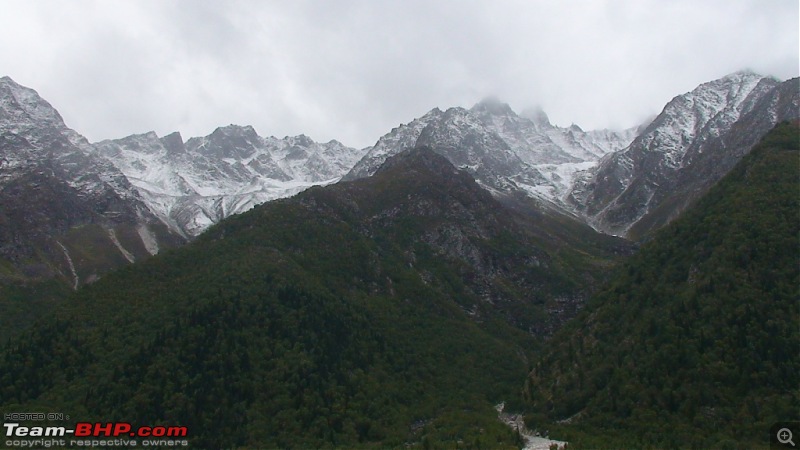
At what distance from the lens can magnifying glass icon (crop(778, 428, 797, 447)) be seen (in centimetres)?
9370

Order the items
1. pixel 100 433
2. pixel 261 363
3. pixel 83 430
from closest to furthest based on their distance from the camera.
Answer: pixel 83 430, pixel 100 433, pixel 261 363

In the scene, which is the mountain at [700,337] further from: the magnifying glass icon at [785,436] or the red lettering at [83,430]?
the red lettering at [83,430]

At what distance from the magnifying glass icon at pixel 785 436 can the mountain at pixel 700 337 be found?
8.60 feet

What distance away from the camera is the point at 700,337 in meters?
122

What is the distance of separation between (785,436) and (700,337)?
2899 cm

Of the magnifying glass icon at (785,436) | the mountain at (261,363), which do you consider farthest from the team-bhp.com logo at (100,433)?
the magnifying glass icon at (785,436)

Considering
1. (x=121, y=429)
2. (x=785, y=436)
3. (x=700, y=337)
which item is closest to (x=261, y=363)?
(x=121, y=429)

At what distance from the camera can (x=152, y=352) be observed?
150 meters


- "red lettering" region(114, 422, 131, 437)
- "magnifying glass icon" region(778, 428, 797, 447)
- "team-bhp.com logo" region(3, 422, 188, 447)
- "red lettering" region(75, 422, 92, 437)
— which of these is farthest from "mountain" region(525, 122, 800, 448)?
"red lettering" region(75, 422, 92, 437)

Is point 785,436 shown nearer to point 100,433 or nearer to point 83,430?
point 83,430

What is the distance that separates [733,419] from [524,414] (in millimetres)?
47721

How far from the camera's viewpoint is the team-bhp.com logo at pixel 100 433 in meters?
120

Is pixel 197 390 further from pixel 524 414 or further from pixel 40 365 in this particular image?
pixel 524 414

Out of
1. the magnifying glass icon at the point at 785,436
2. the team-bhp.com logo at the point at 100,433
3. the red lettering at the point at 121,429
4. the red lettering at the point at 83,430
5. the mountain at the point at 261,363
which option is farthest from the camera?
the mountain at the point at 261,363
